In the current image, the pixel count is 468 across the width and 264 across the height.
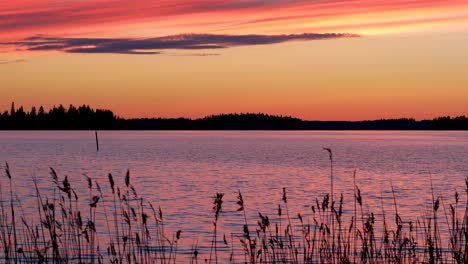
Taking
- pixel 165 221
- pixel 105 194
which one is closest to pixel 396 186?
pixel 105 194

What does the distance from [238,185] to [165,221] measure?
2439cm

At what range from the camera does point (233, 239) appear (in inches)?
1102

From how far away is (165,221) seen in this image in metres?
34.0

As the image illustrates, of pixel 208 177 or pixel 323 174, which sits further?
pixel 323 174

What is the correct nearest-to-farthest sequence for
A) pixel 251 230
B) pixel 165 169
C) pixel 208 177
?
pixel 251 230
pixel 208 177
pixel 165 169

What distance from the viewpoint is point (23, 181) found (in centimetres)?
5672

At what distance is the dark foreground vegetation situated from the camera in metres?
12.6

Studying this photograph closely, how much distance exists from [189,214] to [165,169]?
4300cm

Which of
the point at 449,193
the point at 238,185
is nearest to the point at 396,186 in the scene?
the point at 449,193

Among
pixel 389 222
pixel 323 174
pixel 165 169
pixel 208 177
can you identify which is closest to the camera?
pixel 389 222

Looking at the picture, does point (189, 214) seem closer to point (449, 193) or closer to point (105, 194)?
point (105, 194)

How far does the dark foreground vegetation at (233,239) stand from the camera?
41.2 feet

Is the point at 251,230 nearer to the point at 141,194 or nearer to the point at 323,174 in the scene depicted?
the point at 141,194

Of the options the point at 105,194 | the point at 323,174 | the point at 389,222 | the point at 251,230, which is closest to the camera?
the point at 251,230
